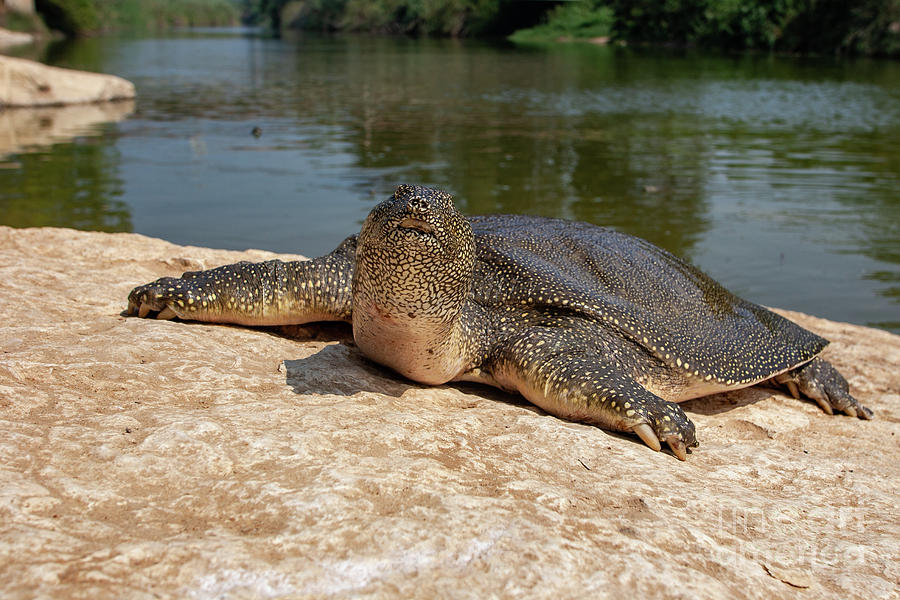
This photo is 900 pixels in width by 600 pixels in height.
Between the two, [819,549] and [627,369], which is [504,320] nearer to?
[627,369]

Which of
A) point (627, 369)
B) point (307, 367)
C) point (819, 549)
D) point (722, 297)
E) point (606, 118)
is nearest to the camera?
point (819, 549)

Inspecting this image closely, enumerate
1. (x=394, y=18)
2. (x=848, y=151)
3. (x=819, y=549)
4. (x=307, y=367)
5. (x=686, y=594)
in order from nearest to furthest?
1. (x=686, y=594)
2. (x=819, y=549)
3. (x=307, y=367)
4. (x=848, y=151)
5. (x=394, y=18)

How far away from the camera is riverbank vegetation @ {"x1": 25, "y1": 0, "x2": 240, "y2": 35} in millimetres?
59094

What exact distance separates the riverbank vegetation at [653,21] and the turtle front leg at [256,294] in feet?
137

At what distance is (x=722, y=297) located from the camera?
16.0 feet

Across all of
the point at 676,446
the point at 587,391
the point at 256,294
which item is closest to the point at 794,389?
the point at 676,446

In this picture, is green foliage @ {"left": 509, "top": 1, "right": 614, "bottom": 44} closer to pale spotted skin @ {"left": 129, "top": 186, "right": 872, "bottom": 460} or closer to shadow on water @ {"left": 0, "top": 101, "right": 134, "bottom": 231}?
shadow on water @ {"left": 0, "top": 101, "right": 134, "bottom": 231}

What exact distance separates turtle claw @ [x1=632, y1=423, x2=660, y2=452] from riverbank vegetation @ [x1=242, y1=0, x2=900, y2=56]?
137 feet

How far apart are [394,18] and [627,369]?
8187cm

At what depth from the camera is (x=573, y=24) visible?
66188 millimetres

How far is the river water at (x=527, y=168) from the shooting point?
27.6 feet

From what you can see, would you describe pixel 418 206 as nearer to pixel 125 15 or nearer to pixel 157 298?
pixel 157 298

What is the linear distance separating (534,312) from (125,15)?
333 feet

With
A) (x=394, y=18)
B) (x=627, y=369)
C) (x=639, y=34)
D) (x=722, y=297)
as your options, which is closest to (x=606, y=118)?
(x=722, y=297)
